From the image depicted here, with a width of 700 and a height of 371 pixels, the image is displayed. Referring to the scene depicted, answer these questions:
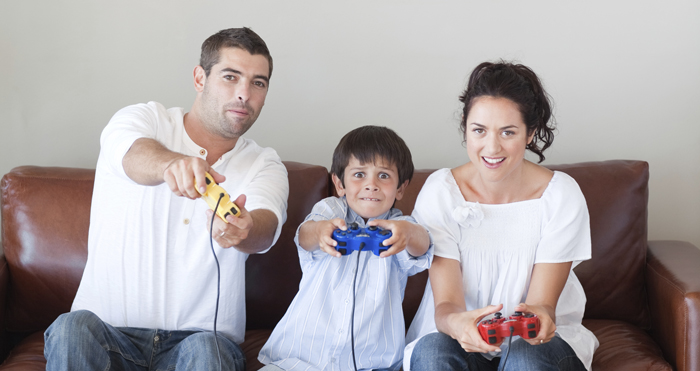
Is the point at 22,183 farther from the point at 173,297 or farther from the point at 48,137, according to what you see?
the point at 173,297

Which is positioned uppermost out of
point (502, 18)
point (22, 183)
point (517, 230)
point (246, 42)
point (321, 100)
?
point (502, 18)

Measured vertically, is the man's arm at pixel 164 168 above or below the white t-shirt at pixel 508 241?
above

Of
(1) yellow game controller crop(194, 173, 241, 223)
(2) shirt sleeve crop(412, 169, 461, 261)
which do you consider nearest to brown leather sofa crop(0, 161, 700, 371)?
(2) shirt sleeve crop(412, 169, 461, 261)

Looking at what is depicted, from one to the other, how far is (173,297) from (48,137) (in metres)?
1.06

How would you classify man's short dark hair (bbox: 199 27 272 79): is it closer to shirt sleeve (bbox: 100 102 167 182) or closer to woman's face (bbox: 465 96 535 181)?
shirt sleeve (bbox: 100 102 167 182)

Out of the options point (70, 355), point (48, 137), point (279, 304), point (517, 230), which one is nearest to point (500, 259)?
point (517, 230)

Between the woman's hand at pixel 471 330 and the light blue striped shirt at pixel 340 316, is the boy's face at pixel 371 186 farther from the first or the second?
the woman's hand at pixel 471 330

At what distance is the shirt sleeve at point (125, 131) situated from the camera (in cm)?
159

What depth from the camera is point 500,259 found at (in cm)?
171

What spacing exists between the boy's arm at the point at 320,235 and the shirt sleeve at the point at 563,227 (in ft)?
1.91

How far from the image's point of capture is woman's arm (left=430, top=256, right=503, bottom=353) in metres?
1.42

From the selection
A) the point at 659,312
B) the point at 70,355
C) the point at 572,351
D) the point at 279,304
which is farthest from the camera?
the point at 279,304

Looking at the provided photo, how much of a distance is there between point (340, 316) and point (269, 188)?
42cm

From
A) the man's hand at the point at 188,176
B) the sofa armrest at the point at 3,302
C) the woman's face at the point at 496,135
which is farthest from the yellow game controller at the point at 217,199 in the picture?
the sofa armrest at the point at 3,302
